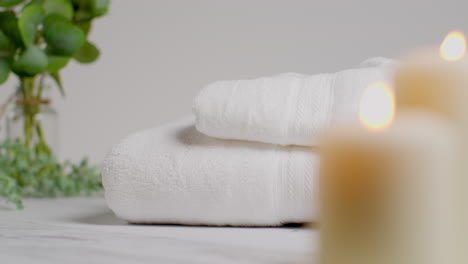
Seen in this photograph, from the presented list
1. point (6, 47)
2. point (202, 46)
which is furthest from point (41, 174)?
point (202, 46)

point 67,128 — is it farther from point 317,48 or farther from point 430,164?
point 430,164

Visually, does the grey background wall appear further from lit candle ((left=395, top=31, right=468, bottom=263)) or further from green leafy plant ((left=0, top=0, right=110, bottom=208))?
lit candle ((left=395, top=31, right=468, bottom=263))

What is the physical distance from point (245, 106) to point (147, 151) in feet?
0.42

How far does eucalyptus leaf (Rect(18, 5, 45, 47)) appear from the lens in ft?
3.04

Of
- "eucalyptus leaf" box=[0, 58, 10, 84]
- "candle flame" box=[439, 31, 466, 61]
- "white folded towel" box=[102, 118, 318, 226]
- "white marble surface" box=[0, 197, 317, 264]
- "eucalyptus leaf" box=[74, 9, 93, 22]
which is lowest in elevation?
"white marble surface" box=[0, 197, 317, 264]

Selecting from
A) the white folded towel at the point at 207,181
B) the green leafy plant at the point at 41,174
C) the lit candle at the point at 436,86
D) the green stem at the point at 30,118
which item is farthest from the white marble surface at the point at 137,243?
the green stem at the point at 30,118

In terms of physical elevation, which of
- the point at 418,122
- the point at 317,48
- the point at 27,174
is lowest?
the point at 27,174

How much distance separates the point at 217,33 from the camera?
1.49 metres

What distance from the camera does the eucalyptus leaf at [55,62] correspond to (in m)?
0.97

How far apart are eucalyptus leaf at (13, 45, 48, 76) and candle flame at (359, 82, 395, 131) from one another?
0.77 metres

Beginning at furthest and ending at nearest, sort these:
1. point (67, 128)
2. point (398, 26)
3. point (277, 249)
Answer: point (67, 128), point (398, 26), point (277, 249)

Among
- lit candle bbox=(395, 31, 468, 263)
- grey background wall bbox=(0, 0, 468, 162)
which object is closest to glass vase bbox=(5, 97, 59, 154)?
grey background wall bbox=(0, 0, 468, 162)

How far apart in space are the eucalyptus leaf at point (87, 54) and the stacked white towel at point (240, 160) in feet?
1.61

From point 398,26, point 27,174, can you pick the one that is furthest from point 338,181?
point 398,26
